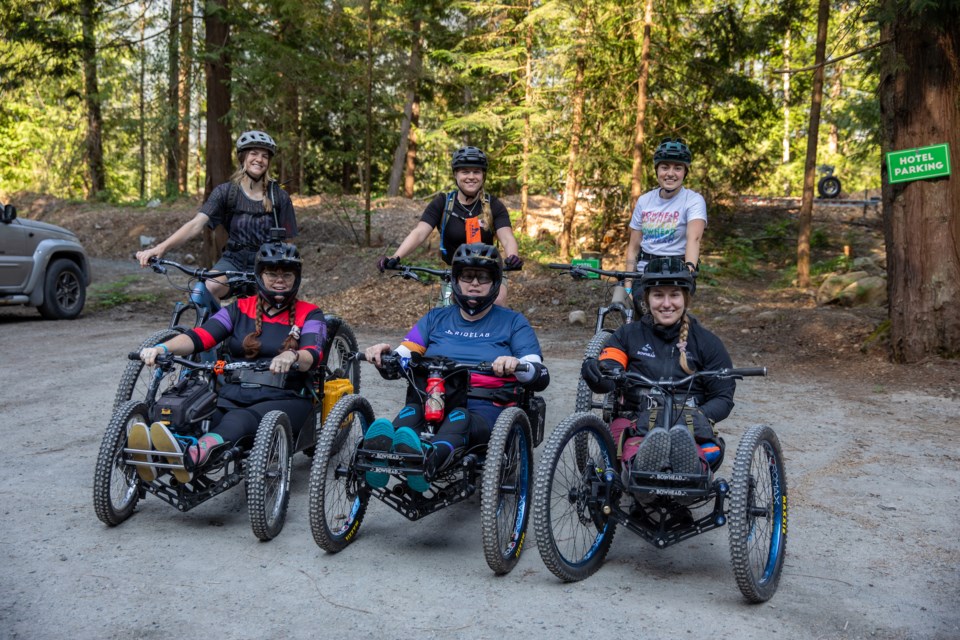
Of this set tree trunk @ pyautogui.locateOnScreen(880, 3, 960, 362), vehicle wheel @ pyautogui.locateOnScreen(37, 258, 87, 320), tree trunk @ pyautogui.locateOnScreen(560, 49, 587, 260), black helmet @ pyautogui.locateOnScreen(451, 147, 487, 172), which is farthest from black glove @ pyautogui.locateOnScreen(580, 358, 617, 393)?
tree trunk @ pyautogui.locateOnScreen(560, 49, 587, 260)

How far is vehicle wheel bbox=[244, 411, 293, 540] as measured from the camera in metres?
4.72

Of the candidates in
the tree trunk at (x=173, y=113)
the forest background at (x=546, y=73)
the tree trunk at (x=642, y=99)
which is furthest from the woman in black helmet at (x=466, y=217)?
the tree trunk at (x=173, y=113)

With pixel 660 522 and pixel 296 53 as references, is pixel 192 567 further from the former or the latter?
pixel 296 53

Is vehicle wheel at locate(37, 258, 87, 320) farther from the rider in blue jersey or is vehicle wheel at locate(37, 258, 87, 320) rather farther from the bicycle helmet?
the bicycle helmet

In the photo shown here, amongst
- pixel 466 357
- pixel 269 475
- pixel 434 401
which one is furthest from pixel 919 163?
pixel 269 475

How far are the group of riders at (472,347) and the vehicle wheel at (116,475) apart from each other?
0.16 metres

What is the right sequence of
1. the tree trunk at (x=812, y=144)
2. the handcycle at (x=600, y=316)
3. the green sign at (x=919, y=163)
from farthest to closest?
the tree trunk at (x=812, y=144), the green sign at (x=919, y=163), the handcycle at (x=600, y=316)

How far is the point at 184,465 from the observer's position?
15.5 ft

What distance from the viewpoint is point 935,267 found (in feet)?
30.8

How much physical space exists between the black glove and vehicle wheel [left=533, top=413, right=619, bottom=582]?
0.94 feet

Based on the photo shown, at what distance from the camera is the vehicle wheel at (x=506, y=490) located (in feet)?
14.0

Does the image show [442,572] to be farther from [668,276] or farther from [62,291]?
[62,291]

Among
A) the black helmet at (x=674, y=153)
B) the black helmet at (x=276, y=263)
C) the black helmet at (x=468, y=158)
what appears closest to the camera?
the black helmet at (x=276, y=263)

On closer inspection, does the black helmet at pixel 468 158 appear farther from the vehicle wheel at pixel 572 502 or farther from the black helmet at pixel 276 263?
the vehicle wheel at pixel 572 502
